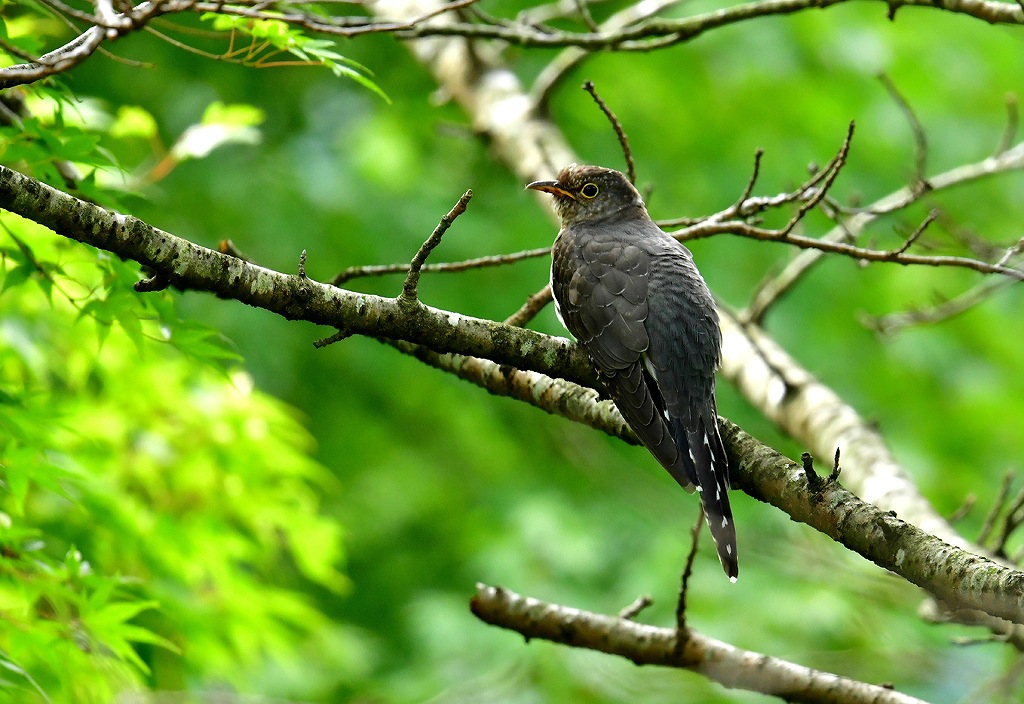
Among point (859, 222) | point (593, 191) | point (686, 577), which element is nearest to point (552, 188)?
point (593, 191)

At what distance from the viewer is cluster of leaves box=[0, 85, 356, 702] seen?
122 inches

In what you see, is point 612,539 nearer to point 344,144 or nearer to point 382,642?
point 382,642

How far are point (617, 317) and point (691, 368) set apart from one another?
0.37 m

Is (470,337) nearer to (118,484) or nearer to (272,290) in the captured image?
(272,290)

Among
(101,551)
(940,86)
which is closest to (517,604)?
(101,551)

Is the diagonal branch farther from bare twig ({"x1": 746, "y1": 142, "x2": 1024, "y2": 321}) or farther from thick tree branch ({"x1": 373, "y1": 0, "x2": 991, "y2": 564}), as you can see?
bare twig ({"x1": 746, "y1": 142, "x2": 1024, "y2": 321})

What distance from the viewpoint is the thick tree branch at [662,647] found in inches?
134

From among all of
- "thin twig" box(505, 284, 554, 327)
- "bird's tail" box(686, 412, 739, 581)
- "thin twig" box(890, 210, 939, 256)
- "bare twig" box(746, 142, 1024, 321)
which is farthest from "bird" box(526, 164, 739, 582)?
"thin twig" box(890, 210, 939, 256)

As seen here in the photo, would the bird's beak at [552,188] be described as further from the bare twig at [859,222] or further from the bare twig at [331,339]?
the bare twig at [331,339]

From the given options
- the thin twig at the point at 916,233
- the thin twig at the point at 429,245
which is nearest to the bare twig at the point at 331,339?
the thin twig at the point at 429,245

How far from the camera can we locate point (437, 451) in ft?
35.6

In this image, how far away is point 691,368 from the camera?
4.08 metres

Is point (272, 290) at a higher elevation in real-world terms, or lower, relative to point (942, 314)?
higher

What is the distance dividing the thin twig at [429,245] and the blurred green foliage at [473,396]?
1932 millimetres
